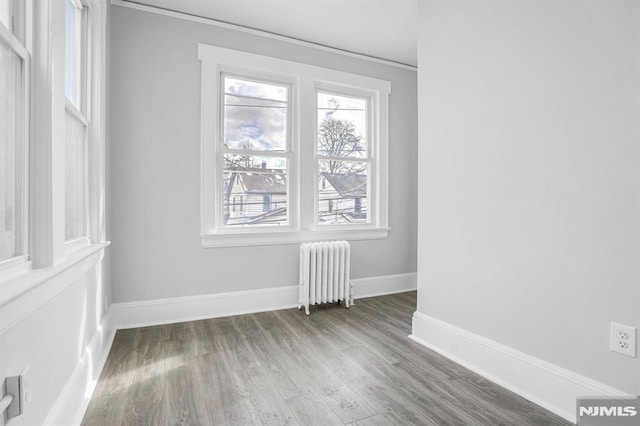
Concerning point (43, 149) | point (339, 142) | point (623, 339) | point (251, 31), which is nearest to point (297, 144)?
point (339, 142)

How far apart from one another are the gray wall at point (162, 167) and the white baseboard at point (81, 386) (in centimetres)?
70

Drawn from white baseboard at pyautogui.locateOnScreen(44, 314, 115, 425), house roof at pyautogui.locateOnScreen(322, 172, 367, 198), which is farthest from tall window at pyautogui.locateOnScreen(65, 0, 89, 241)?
house roof at pyautogui.locateOnScreen(322, 172, 367, 198)

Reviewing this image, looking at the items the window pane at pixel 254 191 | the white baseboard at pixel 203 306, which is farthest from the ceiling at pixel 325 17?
the white baseboard at pixel 203 306

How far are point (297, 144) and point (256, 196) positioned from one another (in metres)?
0.70

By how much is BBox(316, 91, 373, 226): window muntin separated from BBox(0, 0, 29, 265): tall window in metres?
2.68

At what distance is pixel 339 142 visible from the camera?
383 centimetres

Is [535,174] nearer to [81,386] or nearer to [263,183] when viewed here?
[263,183]

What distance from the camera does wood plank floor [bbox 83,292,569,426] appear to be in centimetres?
169

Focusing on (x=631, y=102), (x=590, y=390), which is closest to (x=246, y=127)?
(x=631, y=102)

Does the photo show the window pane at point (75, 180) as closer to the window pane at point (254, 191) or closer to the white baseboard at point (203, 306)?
the white baseboard at point (203, 306)

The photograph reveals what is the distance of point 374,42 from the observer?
3578mm

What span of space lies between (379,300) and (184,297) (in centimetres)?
204

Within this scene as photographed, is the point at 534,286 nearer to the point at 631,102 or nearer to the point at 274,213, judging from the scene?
the point at 631,102

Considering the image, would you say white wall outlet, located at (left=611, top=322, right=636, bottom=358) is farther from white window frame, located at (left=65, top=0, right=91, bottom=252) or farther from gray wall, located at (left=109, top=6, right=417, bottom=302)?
white window frame, located at (left=65, top=0, right=91, bottom=252)
